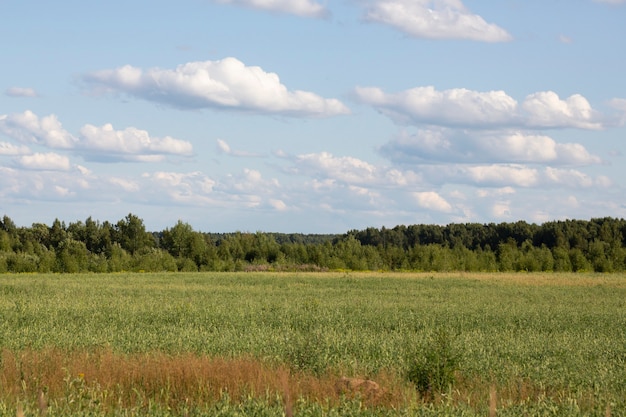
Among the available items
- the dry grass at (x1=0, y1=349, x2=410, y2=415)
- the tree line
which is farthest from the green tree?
the dry grass at (x1=0, y1=349, x2=410, y2=415)

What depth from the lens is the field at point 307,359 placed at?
11.6 m

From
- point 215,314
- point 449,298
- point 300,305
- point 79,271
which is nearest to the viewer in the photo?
point 215,314

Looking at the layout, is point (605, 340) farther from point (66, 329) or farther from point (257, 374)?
point (66, 329)

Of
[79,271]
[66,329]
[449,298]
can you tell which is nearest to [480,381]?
[66,329]

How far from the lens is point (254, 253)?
109m

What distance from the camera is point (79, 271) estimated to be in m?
79.6

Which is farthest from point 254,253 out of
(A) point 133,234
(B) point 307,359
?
(B) point 307,359

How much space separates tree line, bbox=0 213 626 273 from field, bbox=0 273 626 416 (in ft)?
159

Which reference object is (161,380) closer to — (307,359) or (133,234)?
(307,359)

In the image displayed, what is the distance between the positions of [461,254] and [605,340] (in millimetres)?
84498

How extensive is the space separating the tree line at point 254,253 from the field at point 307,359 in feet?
159

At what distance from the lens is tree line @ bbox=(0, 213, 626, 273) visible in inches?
3305

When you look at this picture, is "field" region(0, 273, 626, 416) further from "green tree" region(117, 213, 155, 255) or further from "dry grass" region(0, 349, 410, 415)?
"green tree" region(117, 213, 155, 255)

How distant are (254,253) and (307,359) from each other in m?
92.8
